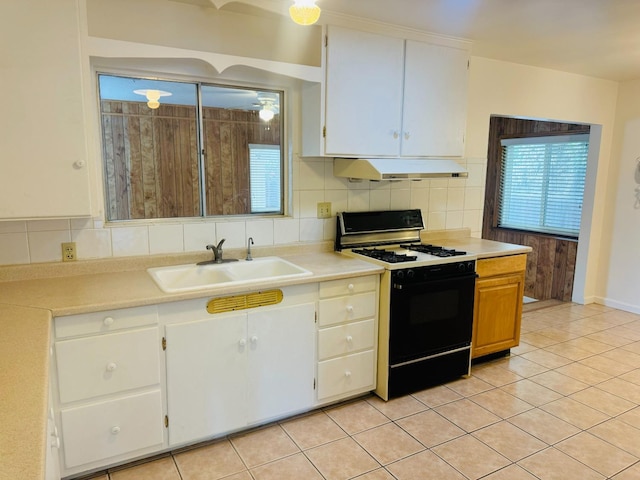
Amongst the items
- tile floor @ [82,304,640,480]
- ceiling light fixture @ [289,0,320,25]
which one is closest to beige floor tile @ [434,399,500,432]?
tile floor @ [82,304,640,480]

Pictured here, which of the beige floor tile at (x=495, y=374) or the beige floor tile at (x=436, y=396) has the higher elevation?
the beige floor tile at (x=495, y=374)

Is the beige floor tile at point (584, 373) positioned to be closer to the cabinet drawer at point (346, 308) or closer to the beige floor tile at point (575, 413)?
the beige floor tile at point (575, 413)

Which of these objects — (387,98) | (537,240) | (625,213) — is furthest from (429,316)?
(537,240)

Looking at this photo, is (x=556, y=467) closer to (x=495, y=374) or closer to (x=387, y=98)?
(x=495, y=374)

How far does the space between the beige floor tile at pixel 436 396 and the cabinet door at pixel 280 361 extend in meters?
0.78

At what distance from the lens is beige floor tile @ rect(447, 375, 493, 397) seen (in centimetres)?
291

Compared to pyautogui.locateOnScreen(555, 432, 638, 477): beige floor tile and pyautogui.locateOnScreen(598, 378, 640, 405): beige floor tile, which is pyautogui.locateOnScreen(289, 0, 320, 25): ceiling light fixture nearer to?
pyautogui.locateOnScreen(555, 432, 638, 477): beige floor tile

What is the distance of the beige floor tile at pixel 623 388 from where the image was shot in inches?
113

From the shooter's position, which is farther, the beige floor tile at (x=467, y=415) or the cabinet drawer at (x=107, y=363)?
the beige floor tile at (x=467, y=415)

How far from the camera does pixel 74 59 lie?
6.32 feet

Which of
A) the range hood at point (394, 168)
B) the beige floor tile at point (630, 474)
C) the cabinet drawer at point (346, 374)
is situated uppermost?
the range hood at point (394, 168)

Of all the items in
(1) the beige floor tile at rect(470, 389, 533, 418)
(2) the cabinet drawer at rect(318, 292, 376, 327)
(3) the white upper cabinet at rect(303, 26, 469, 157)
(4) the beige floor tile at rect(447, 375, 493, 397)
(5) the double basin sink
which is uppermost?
(3) the white upper cabinet at rect(303, 26, 469, 157)

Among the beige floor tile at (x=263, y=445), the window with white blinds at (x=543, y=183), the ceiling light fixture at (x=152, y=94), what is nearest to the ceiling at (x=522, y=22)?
the ceiling light fixture at (x=152, y=94)

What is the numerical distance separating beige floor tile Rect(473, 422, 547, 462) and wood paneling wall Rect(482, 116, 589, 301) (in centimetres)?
318
